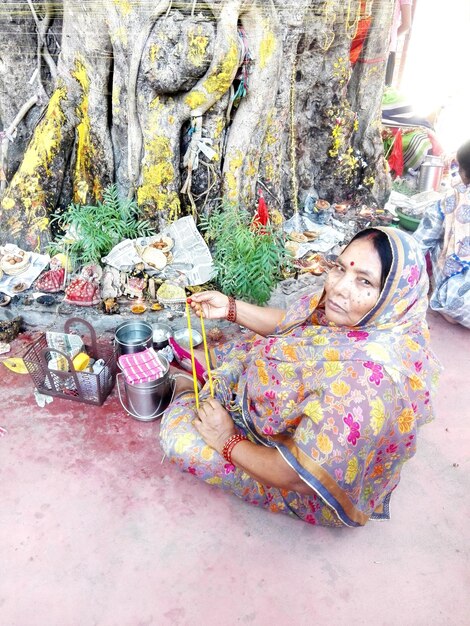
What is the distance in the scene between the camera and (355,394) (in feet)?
4.95

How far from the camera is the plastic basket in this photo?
251 cm

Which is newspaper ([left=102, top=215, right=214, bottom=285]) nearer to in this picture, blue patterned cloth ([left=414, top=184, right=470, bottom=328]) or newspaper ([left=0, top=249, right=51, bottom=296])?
newspaper ([left=0, top=249, right=51, bottom=296])

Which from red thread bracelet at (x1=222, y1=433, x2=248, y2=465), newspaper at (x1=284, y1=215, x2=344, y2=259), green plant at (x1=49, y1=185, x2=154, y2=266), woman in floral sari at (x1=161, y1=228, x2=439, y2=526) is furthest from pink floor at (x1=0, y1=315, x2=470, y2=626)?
newspaper at (x1=284, y1=215, x2=344, y2=259)

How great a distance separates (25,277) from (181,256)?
1.24m

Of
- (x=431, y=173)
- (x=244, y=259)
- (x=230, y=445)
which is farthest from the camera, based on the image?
(x=431, y=173)

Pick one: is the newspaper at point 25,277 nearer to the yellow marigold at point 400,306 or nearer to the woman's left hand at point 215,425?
the woman's left hand at point 215,425

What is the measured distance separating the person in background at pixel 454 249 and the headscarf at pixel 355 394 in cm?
189

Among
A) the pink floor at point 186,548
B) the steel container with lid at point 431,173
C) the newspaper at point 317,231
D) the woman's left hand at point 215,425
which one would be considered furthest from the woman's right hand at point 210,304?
the steel container with lid at point 431,173

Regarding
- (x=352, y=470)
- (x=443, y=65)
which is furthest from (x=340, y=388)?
(x=443, y=65)

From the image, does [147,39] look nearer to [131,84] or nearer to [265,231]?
[131,84]

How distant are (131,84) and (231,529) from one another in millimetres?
3155

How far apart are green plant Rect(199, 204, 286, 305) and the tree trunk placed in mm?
391

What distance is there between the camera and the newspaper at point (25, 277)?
11.2 ft

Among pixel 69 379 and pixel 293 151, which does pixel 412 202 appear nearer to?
pixel 293 151
